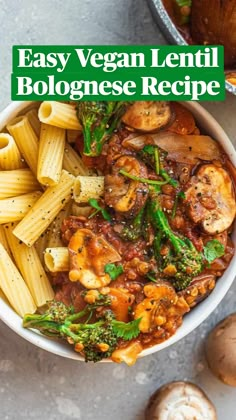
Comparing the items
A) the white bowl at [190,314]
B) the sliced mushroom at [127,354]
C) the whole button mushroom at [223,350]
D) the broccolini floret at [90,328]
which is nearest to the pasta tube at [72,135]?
the white bowl at [190,314]

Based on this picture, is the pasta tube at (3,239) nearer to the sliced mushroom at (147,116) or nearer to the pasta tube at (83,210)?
the pasta tube at (83,210)

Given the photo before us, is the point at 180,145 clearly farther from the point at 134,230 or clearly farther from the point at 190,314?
the point at 190,314

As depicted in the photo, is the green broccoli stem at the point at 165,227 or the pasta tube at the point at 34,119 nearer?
the green broccoli stem at the point at 165,227

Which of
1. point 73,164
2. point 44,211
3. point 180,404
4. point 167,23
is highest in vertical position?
point 167,23

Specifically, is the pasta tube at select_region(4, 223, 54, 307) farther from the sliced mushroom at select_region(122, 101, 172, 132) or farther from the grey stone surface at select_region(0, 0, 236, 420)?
the sliced mushroom at select_region(122, 101, 172, 132)

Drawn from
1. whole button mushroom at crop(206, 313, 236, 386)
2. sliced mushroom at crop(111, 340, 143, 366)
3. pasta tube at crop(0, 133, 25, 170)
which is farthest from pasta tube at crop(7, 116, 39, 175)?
whole button mushroom at crop(206, 313, 236, 386)

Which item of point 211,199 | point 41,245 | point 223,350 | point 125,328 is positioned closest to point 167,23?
point 211,199

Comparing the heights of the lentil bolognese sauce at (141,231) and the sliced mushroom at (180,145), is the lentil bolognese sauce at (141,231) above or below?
below
